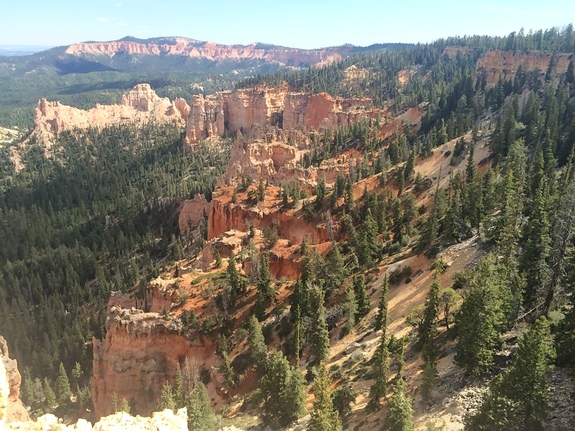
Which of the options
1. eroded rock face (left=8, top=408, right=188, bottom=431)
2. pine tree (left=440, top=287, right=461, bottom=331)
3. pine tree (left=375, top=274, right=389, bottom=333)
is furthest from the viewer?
pine tree (left=375, top=274, right=389, bottom=333)

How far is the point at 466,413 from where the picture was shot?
28.3 metres

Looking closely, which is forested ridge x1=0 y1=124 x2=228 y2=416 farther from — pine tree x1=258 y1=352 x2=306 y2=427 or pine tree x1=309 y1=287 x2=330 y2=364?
pine tree x1=309 y1=287 x2=330 y2=364

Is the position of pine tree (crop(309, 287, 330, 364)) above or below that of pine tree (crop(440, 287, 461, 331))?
below

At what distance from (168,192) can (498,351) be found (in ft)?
400

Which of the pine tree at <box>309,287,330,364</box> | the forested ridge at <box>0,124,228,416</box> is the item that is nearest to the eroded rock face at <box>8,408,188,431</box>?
the pine tree at <box>309,287,330,364</box>

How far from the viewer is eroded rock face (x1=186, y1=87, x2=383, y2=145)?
174087 mm

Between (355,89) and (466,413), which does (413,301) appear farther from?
Result: (355,89)

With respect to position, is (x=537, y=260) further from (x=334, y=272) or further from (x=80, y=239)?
(x=80, y=239)

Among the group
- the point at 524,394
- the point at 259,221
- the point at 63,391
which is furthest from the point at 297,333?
the point at 63,391

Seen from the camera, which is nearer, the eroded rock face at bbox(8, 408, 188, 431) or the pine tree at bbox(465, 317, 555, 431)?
the eroded rock face at bbox(8, 408, 188, 431)

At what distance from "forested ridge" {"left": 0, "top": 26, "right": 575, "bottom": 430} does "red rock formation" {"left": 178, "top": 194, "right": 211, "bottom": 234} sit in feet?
22.5

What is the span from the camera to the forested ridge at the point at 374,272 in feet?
101

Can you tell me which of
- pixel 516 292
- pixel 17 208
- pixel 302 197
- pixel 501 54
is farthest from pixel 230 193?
pixel 501 54

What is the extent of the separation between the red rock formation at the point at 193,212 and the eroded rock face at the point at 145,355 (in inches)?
2372
